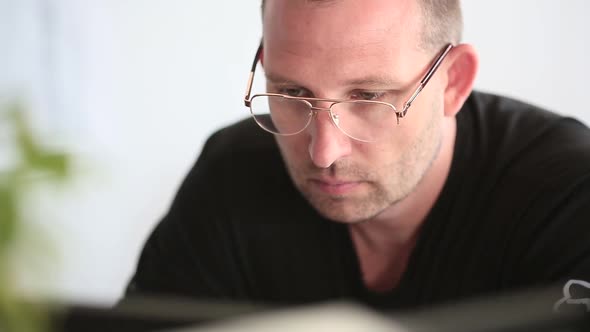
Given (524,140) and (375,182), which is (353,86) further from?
(524,140)

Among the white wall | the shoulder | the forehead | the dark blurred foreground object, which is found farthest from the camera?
the white wall

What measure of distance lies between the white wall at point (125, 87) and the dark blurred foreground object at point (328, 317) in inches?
62.4

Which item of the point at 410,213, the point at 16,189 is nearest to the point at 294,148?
the point at 410,213

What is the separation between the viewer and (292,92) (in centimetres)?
113

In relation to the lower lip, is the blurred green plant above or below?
above

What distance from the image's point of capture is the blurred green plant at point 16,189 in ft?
1.39

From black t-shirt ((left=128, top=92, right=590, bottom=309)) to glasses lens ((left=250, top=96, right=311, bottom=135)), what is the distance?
0.66 feet

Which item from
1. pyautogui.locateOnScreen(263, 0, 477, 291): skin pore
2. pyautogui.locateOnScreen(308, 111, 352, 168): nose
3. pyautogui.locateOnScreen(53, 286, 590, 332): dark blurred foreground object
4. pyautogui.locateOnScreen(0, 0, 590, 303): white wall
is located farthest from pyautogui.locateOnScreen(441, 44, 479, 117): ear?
pyautogui.locateOnScreen(0, 0, 590, 303): white wall

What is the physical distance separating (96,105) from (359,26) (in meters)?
1.65

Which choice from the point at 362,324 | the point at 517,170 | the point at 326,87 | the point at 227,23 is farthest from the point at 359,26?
the point at 227,23

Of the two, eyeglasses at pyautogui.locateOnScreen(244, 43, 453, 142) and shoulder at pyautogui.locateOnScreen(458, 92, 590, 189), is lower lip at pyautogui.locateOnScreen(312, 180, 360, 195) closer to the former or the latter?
eyeglasses at pyautogui.locateOnScreen(244, 43, 453, 142)

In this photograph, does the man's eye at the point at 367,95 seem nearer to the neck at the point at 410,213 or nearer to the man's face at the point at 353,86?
the man's face at the point at 353,86

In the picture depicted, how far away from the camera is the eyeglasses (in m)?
1.09

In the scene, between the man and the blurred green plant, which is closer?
the blurred green plant
